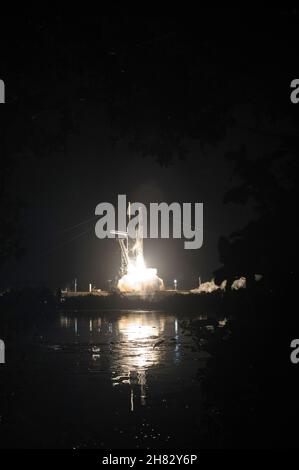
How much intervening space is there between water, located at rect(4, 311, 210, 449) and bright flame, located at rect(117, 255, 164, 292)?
132ft

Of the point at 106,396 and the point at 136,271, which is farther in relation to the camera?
the point at 136,271

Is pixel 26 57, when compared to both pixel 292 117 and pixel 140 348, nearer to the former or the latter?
pixel 292 117

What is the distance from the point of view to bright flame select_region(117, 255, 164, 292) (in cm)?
5825

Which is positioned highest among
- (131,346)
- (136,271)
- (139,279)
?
(136,271)

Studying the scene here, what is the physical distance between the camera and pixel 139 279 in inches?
2333

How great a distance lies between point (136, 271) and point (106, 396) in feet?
170

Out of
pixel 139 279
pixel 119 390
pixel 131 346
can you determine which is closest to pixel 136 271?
pixel 139 279

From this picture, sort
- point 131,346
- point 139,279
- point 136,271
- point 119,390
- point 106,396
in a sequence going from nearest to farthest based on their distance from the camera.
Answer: point 106,396
point 119,390
point 131,346
point 139,279
point 136,271

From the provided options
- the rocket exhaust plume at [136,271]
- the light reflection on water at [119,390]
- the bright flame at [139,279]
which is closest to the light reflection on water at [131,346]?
the light reflection on water at [119,390]

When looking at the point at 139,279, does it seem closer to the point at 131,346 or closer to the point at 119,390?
the point at 131,346

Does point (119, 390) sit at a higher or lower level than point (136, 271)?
lower

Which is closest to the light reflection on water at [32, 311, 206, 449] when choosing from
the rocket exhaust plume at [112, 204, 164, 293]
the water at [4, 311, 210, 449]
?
the water at [4, 311, 210, 449]
